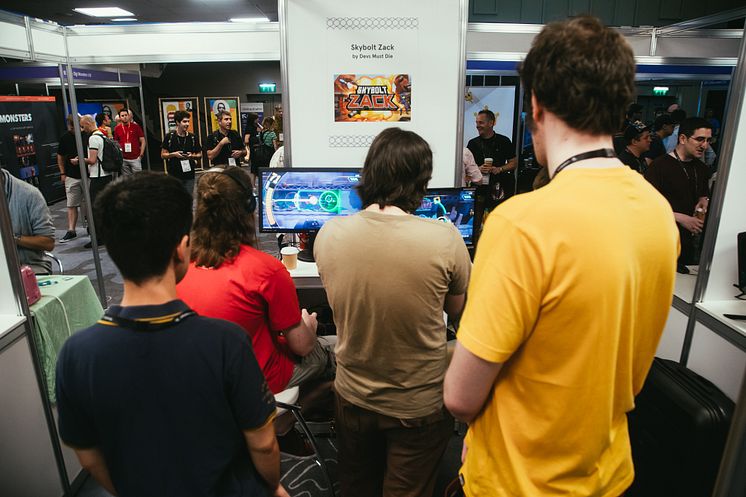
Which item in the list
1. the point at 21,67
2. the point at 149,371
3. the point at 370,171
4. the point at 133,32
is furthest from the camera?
the point at 21,67

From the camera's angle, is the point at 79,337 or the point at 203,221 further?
the point at 203,221

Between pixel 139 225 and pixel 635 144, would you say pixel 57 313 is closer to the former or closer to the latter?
pixel 139 225

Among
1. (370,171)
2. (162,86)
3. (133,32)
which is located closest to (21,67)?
(133,32)

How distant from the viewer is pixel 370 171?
1355 millimetres

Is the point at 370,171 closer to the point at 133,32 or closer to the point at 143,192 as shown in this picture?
the point at 143,192

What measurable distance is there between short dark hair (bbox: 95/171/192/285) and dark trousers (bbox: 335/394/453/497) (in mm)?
786

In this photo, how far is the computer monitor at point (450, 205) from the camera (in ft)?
8.02

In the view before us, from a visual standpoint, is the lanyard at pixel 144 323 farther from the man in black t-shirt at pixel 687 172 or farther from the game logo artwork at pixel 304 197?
the man in black t-shirt at pixel 687 172

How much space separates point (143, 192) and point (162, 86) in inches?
553

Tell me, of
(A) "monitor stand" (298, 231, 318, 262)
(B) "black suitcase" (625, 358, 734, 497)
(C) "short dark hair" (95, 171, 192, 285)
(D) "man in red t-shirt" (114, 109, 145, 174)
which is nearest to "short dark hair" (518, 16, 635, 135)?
(C) "short dark hair" (95, 171, 192, 285)

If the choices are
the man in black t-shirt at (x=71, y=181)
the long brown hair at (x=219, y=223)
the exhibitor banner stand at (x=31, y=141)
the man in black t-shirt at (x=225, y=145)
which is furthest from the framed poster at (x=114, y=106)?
the long brown hair at (x=219, y=223)

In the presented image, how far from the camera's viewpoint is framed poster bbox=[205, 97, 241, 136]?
12.3 meters

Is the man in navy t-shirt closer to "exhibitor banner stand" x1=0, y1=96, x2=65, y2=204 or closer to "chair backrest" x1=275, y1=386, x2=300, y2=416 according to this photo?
"chair backrest" x1=275, y1=386, x2=300, y2=416

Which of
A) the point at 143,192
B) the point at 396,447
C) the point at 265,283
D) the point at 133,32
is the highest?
the point at 133,32
